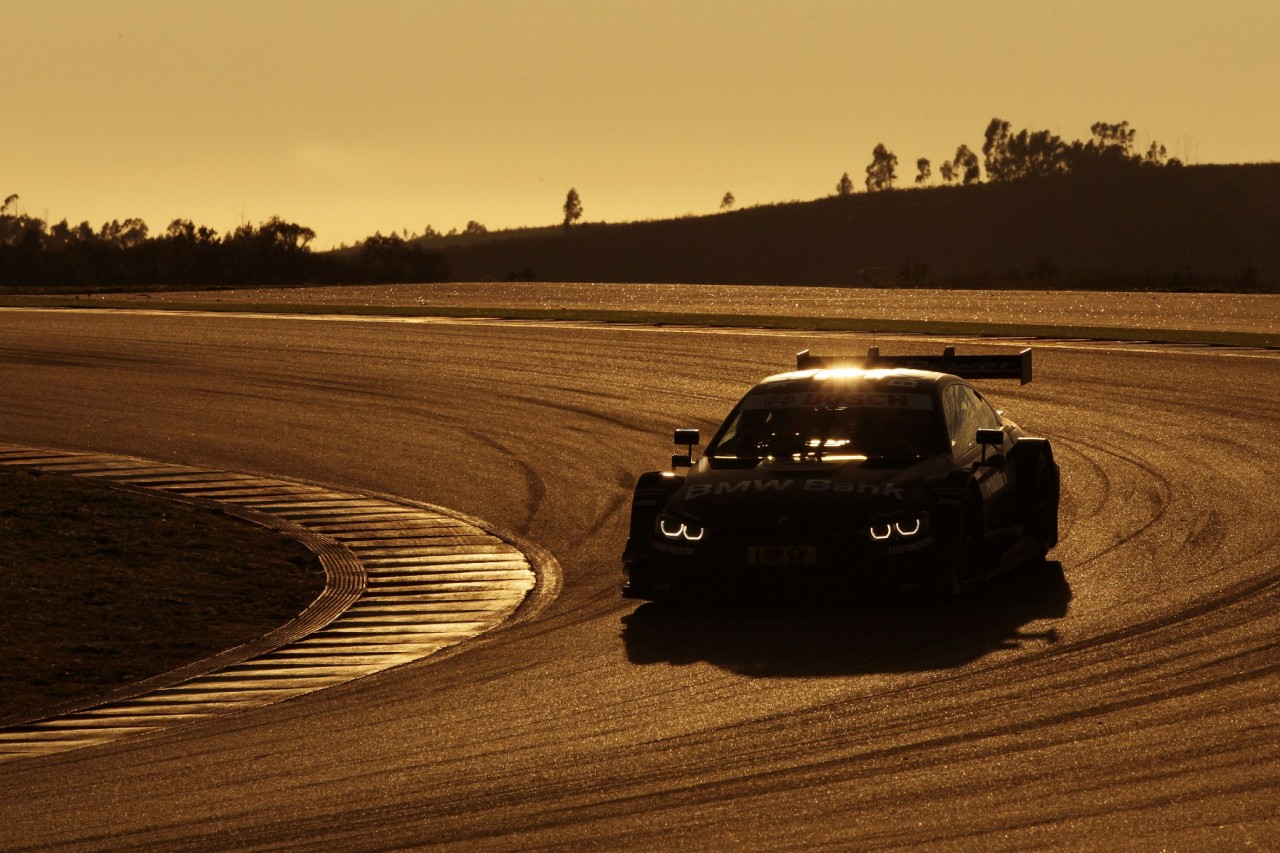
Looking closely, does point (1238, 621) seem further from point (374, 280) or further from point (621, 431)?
point (374, 280)

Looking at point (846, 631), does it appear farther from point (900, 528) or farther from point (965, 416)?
point (965, 416)

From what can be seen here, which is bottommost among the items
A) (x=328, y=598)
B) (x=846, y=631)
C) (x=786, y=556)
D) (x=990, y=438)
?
(x=328, y=598)

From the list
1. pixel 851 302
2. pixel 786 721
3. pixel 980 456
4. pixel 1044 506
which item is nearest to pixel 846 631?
pixel 786 721

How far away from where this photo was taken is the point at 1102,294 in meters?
66.0

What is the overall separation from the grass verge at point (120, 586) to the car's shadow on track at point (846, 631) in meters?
2.75

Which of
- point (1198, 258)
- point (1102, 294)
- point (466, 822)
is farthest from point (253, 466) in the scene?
point (1198, 258)

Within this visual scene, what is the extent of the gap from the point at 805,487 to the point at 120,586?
16.3 ft

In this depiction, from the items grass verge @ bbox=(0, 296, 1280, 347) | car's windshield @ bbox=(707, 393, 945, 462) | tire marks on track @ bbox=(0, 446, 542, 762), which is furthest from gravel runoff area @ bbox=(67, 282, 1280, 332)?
car's windshield @ bbox=(707, 393, 945, 462)

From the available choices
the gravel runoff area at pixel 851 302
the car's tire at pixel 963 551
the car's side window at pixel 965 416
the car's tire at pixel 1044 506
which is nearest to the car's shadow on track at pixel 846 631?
the car's tire at pixel 963 551

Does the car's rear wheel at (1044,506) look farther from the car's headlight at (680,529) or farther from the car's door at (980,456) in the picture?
the car's headlight at (680,529)

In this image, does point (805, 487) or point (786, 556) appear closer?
point (786, 556)

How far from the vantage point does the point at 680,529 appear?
11.2m

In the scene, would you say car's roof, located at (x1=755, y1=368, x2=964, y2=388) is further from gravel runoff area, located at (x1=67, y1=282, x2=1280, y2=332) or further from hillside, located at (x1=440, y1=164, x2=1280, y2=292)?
hillside, located at (x1=440, y1=164, x2=1280, y2=292)

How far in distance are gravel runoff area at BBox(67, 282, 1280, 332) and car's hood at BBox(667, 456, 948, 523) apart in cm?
2895
